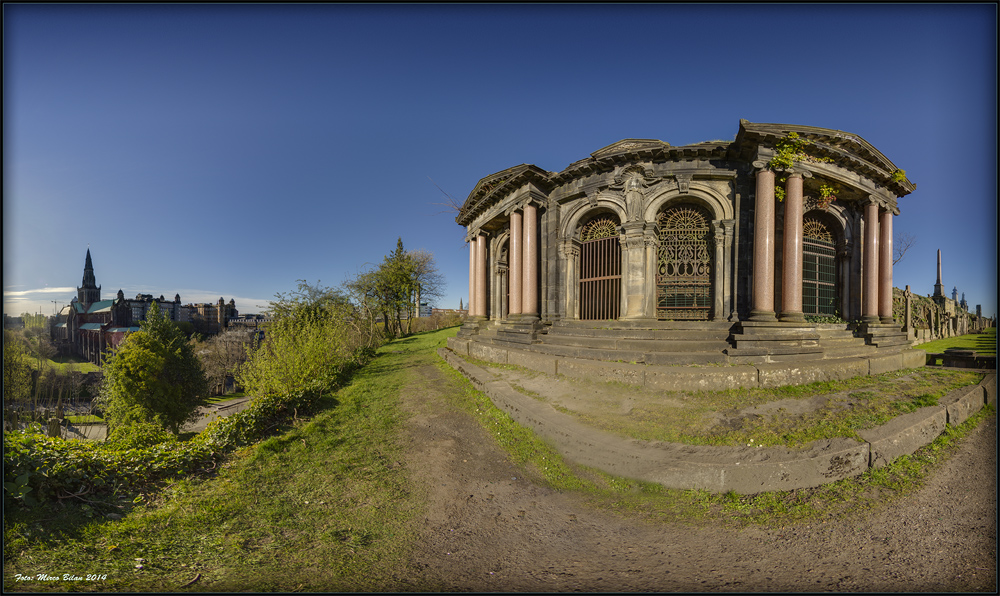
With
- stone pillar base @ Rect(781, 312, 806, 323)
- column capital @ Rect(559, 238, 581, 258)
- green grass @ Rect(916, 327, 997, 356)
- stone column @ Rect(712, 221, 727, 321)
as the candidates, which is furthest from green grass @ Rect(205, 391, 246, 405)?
green grass @ Rect(916, 327, 997, 356)

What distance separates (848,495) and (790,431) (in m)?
1.03

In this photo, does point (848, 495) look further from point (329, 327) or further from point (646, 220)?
point (329, 327)

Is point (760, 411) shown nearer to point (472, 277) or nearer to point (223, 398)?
point (472, 277)

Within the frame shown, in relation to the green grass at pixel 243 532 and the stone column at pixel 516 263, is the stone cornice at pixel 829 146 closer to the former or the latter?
the stone column at pixel 516 263

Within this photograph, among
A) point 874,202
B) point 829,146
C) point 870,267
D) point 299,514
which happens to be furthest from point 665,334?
point 299,514

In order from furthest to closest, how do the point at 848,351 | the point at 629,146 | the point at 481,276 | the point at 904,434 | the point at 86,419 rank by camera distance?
1. the point at 86,419
2. the point at 481,276
3. the point at 629,146
4. the point at 848,351
5. the point at 904,434

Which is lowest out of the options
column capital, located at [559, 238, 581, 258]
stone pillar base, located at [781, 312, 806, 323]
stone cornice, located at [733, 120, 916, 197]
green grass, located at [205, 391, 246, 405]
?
green grass, located at [205, 391, 246, 405]

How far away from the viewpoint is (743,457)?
3.80 meters

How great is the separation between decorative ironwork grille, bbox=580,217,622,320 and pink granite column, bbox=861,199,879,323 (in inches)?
287

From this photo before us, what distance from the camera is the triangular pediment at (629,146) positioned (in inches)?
363

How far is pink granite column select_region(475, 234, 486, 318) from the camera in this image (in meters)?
14.8

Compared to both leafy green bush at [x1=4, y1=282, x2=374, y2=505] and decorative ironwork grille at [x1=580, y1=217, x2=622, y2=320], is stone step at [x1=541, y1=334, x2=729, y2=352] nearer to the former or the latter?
decorative ironwork grille at [x1=580, y1=217, x2=622, y2=320]

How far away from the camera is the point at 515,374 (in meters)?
8.24

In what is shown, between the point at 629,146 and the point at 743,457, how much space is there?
8.68 m
